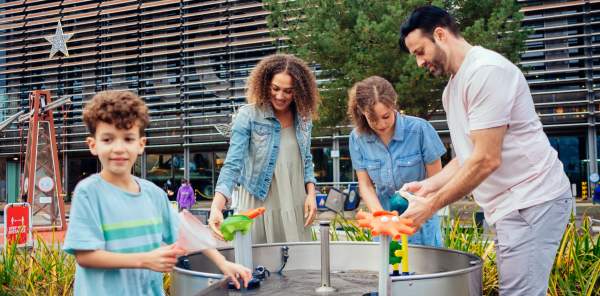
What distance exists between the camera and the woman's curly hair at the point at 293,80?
2734 mm

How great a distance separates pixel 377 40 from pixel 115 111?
10419 millimetres

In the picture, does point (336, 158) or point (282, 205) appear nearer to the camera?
point (282, 205)

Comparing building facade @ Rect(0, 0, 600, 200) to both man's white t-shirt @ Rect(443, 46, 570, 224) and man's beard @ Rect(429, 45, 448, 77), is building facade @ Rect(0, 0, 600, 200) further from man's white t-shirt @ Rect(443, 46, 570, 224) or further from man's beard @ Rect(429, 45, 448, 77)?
man's white t-shirt @ Rect(443, 46, 570, 224)

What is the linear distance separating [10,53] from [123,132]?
2789 cm

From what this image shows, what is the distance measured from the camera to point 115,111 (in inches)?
62.6

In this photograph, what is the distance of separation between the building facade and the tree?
23.1ft

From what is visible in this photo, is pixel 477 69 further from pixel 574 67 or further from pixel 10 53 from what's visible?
pixel 10 53

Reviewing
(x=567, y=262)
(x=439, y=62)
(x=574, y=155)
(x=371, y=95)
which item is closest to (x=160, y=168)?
(x=574, y=155)

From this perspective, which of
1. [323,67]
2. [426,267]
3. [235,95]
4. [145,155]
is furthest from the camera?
[145,155]

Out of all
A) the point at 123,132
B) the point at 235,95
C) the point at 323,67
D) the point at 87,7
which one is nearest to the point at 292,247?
the point at 123,132

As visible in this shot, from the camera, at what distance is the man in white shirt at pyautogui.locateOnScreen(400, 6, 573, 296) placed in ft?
5.71

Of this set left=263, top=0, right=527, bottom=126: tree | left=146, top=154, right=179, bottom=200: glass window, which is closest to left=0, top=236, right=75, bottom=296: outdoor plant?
left=263, top=0, right=527, bottom=126: tree

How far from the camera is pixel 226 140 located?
22.8 metres

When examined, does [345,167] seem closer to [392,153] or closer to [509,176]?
[392,153]
